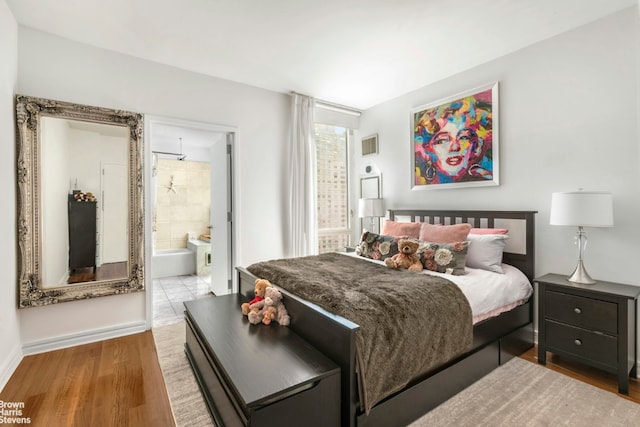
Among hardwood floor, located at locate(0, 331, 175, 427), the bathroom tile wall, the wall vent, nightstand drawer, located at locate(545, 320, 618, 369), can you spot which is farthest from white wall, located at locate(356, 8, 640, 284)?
the bathroom tile wall

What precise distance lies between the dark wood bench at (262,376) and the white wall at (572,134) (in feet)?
7.80

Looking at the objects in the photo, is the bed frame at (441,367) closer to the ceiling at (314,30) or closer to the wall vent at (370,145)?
the ceiling at (314,30)

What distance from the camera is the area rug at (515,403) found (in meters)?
1.72

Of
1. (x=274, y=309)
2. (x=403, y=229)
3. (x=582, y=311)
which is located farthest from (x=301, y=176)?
(x=582, y=311)

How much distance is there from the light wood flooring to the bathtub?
2487 millimetres

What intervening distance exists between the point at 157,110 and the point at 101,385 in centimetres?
248

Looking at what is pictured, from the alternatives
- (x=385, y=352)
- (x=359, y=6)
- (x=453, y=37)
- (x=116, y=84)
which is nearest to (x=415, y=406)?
(x=385, y=352)

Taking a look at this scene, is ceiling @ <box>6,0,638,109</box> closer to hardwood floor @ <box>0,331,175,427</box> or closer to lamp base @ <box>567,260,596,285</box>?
lamp base @ <box>567,260,596,285</box>

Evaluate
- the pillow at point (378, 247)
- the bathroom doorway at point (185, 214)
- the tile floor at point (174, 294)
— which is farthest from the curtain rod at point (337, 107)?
the tile floor at point (174, 294)

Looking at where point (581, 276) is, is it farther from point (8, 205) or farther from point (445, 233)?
point (8, 205)

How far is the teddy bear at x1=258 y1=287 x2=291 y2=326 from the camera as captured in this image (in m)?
1.97

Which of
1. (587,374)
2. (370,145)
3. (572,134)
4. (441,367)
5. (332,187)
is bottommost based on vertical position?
(587,374)

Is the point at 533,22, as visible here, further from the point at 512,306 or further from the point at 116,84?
the point at 116,84

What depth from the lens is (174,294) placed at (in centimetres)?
419
